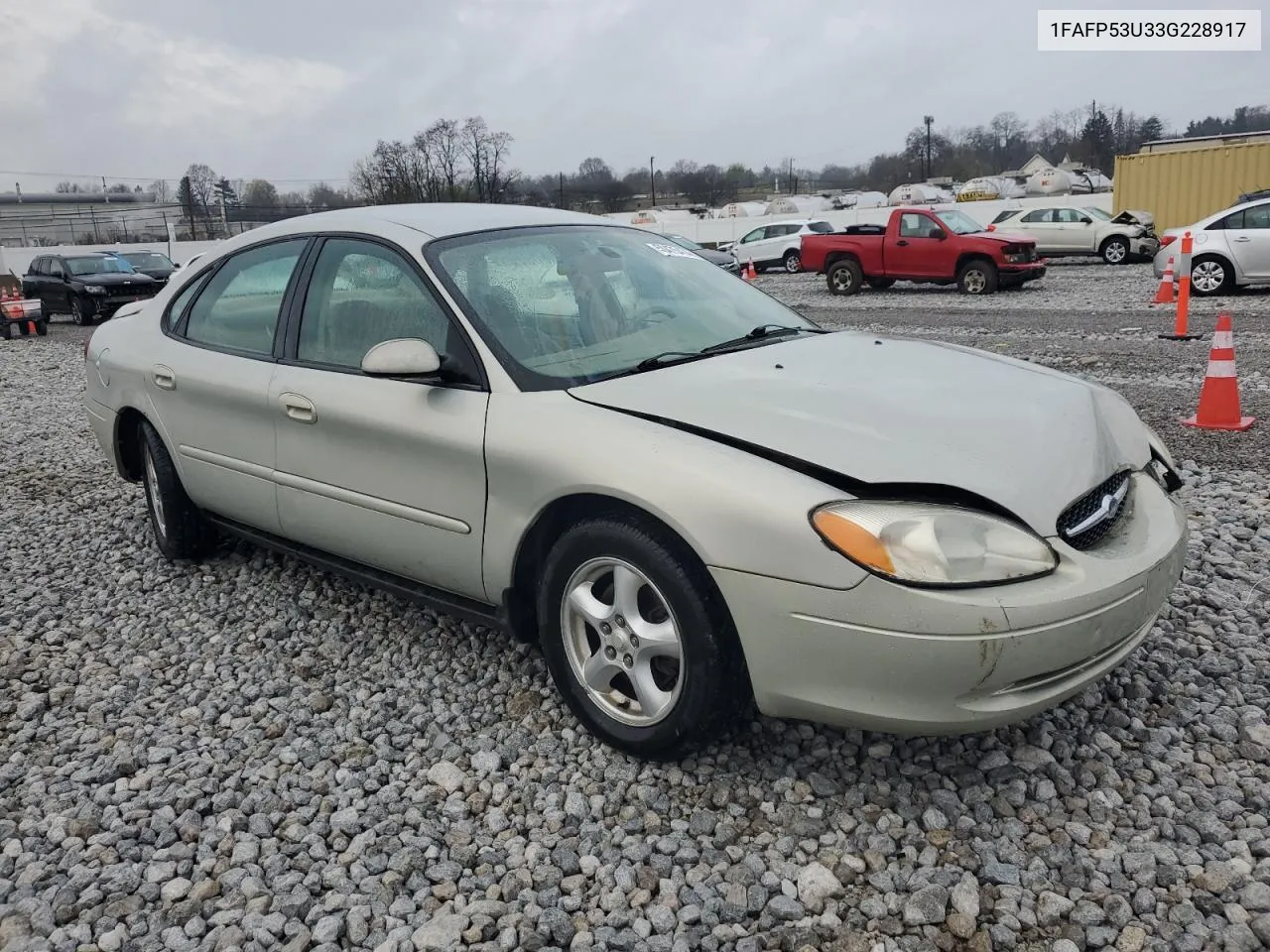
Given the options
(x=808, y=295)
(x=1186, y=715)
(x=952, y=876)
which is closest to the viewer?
(x=952, y=876)

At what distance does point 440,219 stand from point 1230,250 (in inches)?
559

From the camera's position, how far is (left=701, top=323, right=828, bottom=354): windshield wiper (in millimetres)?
3379

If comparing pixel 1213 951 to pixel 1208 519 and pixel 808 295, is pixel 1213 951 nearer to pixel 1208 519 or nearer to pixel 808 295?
pixel 1208 519

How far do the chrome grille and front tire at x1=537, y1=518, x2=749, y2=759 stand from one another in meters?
0.88

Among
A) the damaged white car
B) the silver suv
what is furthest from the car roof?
the damaged white car

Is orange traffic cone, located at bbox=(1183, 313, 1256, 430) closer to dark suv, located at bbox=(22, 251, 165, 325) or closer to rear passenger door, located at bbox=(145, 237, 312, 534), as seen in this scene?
rear passenger door, located at bbox=(145, 237, 312, 534)

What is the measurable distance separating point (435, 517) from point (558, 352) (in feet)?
2.17

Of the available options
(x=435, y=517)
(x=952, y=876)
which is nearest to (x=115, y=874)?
(x=435, y=517)

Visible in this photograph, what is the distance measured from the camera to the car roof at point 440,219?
361 cm

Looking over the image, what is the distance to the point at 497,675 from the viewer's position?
350 centimetres

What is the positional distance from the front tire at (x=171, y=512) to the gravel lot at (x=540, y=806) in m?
0.55

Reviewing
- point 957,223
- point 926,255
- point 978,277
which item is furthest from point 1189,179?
point 926,255

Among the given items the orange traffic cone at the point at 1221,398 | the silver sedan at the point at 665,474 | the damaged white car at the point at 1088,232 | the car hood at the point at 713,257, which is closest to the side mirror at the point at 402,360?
the silver sedan at the point at 665,474

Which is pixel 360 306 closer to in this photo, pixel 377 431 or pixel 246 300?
pixel 377 431
